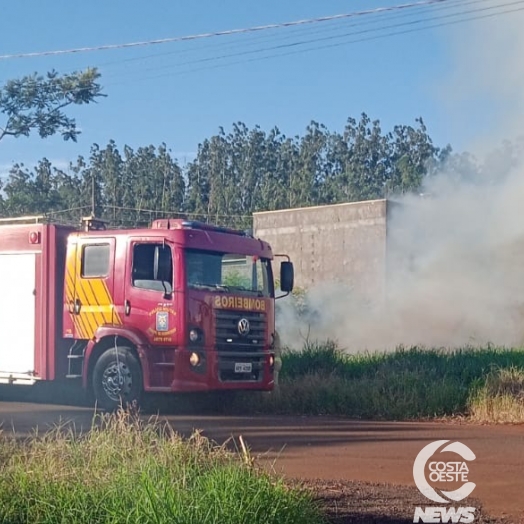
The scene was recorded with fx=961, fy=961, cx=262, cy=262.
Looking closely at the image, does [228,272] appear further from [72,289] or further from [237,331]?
[72,289]

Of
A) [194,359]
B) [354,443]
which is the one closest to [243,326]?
[194,359]

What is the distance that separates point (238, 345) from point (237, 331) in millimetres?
221

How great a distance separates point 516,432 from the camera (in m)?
13.0

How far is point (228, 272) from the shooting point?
15039 millimetres

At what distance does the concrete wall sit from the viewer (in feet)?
120

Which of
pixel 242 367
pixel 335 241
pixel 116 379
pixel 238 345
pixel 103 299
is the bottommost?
pixel 116 379

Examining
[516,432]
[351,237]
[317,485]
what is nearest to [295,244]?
[351,237]

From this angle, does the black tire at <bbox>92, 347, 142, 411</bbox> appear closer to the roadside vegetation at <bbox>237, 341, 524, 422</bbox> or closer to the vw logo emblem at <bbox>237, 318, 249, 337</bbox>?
the vw logo emblem at <bbox>237, 318, 249, 337</bbox>

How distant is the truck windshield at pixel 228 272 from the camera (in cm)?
1440

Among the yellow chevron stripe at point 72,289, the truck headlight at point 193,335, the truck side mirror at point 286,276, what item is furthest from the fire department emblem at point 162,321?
the truck side mirror at point 286,276

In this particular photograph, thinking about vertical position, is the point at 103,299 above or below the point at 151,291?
below

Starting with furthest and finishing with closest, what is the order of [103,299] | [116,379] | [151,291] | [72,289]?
[72,289] < [103,299] < [116,379] < [151,291]

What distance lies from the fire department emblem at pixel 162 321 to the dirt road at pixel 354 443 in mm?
1315

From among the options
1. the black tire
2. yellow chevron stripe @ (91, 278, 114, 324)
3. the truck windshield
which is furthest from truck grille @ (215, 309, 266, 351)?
yellow chevron stripe @ (91, 278, 114, 324)
